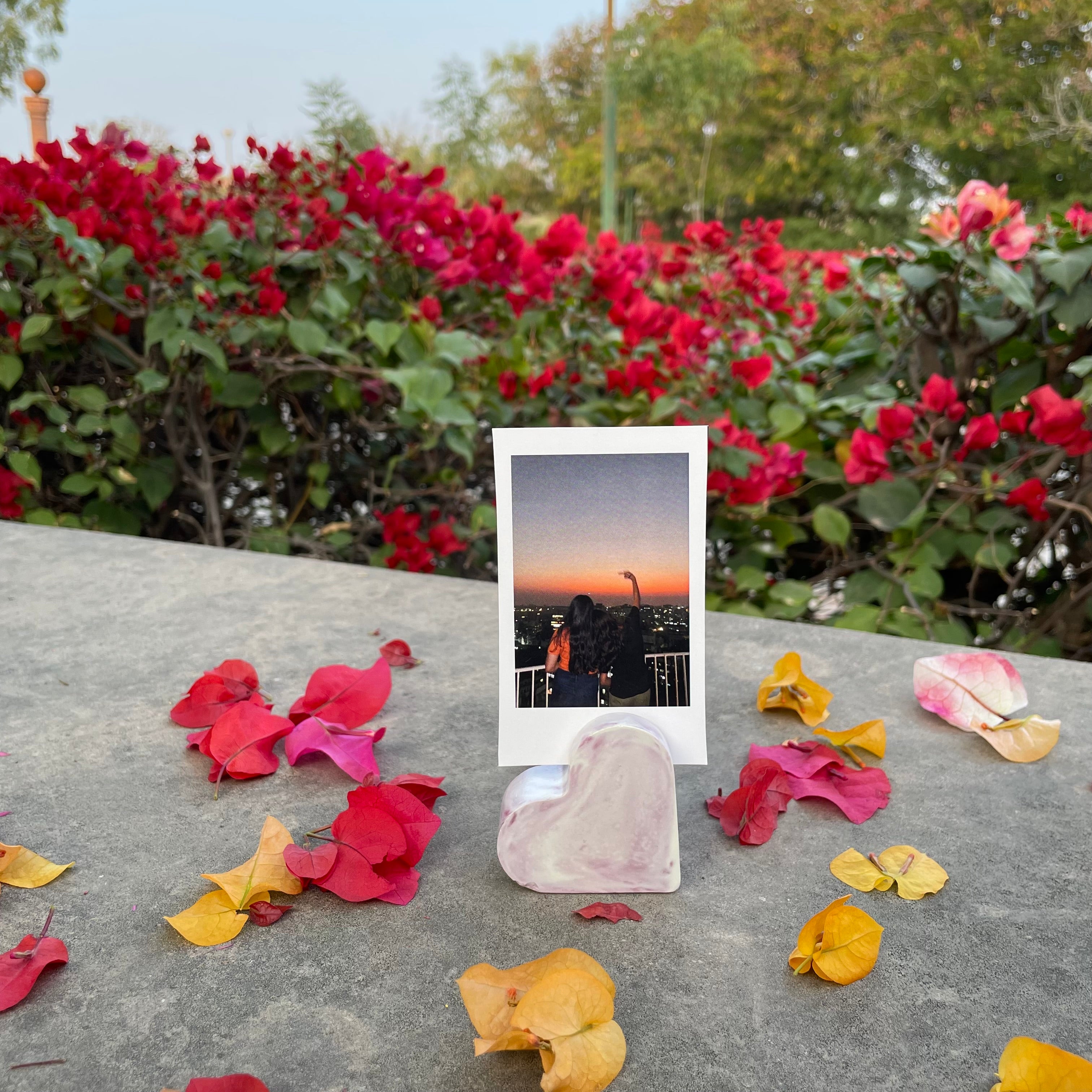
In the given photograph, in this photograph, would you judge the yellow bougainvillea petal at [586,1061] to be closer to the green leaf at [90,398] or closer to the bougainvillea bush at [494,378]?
the bougainvillea bush at [494,378]

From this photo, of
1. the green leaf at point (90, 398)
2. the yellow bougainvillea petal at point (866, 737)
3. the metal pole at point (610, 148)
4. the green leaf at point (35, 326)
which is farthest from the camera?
the metal pole at point (610, 148)

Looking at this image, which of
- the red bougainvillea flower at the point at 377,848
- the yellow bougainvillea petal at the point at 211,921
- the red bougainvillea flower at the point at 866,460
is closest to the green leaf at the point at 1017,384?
the red bougainvillea flower at the point at 866,460

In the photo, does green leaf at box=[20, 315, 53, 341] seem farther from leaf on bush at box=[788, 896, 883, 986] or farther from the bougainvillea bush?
leaf on bush at box=[788, 896, 883, 986]

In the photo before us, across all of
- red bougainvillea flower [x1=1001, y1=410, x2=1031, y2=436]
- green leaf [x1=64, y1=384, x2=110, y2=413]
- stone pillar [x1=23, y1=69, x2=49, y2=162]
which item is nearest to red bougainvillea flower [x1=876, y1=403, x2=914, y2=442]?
red bougainvillea flower [x1=1001, y1=410, x2=1031, y2=436]

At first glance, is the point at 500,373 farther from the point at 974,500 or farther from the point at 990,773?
the point at 990,773

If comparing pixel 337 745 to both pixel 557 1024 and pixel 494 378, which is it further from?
pixel 494 378
